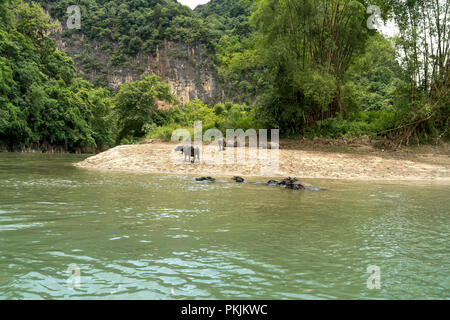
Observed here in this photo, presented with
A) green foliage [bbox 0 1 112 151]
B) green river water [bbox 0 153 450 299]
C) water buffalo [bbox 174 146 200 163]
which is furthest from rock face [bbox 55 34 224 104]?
green river water [bbox 0 153 450 299]

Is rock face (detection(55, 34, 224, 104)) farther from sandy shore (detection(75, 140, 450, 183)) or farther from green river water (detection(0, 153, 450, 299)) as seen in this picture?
green river water (detection(0, 153, 450, 299))

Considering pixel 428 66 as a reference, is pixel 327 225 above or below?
below

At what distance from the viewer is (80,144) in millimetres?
47125

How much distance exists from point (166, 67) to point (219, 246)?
102355mm

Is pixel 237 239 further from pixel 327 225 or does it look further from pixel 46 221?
pixel 46 221

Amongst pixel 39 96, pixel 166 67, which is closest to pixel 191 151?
pixel 39 96

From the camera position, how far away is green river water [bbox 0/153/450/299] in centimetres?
307

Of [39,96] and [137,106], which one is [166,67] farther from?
[137,106]

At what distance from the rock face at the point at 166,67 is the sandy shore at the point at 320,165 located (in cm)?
8483

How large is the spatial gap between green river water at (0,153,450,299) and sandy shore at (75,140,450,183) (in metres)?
5.66

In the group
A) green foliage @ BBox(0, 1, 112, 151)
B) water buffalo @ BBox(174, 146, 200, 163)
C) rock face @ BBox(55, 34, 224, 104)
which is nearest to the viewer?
water buffalo @ BBox(174, 146, 200, 163)

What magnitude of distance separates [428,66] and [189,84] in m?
87.8

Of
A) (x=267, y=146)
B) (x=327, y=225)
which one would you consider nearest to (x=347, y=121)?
(x=267, y=146)

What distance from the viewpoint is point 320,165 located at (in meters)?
14.7
